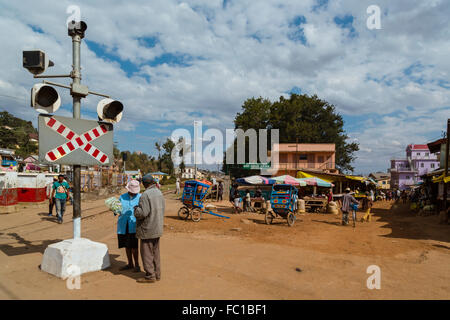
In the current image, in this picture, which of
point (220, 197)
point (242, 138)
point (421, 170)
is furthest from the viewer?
point (421, 170)

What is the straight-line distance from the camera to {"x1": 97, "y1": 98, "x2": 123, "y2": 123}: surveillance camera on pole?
18.6 feet

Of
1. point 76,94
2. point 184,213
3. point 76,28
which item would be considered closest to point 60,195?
point 184,213

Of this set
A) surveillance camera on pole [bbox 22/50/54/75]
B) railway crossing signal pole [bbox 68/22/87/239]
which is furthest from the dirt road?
surveillance camera on pole [bbox 22/50/54/75]

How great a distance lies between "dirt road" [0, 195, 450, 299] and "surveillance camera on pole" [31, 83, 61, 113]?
110 inches

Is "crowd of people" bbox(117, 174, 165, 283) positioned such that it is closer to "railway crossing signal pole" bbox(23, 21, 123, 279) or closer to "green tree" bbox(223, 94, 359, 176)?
"railway crossing signal pole" bbox(23, 21, 123, 279)

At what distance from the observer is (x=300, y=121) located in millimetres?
51969

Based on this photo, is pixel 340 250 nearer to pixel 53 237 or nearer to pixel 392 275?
pixel 392 275

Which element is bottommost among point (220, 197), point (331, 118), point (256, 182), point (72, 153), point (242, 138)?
point (220, 197)

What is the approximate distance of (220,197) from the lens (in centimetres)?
2756

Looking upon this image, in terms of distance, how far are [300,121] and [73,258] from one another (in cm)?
5023

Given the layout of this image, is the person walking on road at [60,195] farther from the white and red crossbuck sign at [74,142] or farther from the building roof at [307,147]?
the building roof at [307,147]

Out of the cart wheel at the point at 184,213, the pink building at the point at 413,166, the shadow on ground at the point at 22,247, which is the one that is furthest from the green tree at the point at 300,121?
the shadow on ground at the point at 22,247
